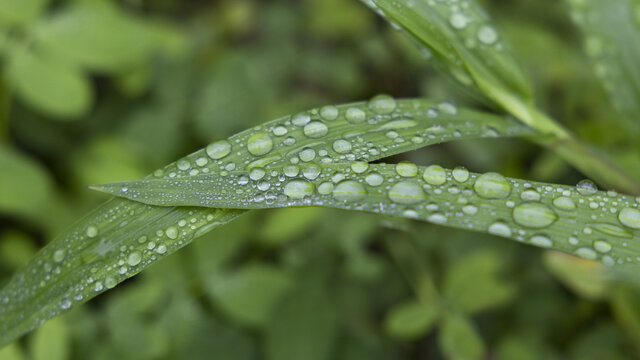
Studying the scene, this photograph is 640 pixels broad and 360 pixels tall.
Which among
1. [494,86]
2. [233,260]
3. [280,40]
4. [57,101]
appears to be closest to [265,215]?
[233,260]

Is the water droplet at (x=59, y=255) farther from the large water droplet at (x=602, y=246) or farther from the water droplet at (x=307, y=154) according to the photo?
the large water droplet at (x=602, y=246)

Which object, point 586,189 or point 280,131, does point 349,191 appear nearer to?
point 280,131

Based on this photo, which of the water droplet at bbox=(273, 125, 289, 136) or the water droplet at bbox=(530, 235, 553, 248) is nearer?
the water droplet at bbox=(530, 235, 553, 248)

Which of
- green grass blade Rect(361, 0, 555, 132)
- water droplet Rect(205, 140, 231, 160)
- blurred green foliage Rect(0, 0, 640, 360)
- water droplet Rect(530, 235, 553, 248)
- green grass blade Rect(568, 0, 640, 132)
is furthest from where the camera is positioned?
blurred green foliage Rect(0, 0, 640, 360)

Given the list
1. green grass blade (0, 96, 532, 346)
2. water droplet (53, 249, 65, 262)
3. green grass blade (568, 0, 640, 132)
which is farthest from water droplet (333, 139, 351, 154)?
green grass blade (568, 0, 640, 132)

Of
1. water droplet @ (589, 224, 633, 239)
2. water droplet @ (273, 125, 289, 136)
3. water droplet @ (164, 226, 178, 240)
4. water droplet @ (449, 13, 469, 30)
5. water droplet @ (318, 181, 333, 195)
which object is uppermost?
water droplet @ (449, 13, 469, 30)

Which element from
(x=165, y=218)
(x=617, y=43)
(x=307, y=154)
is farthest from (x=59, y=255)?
(x=617, y=43)

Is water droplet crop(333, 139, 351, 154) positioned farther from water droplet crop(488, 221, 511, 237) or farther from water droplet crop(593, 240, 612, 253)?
water droplet crop(593, 240, 612, 253)

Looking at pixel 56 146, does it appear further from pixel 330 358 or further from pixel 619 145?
pixel 619 145
